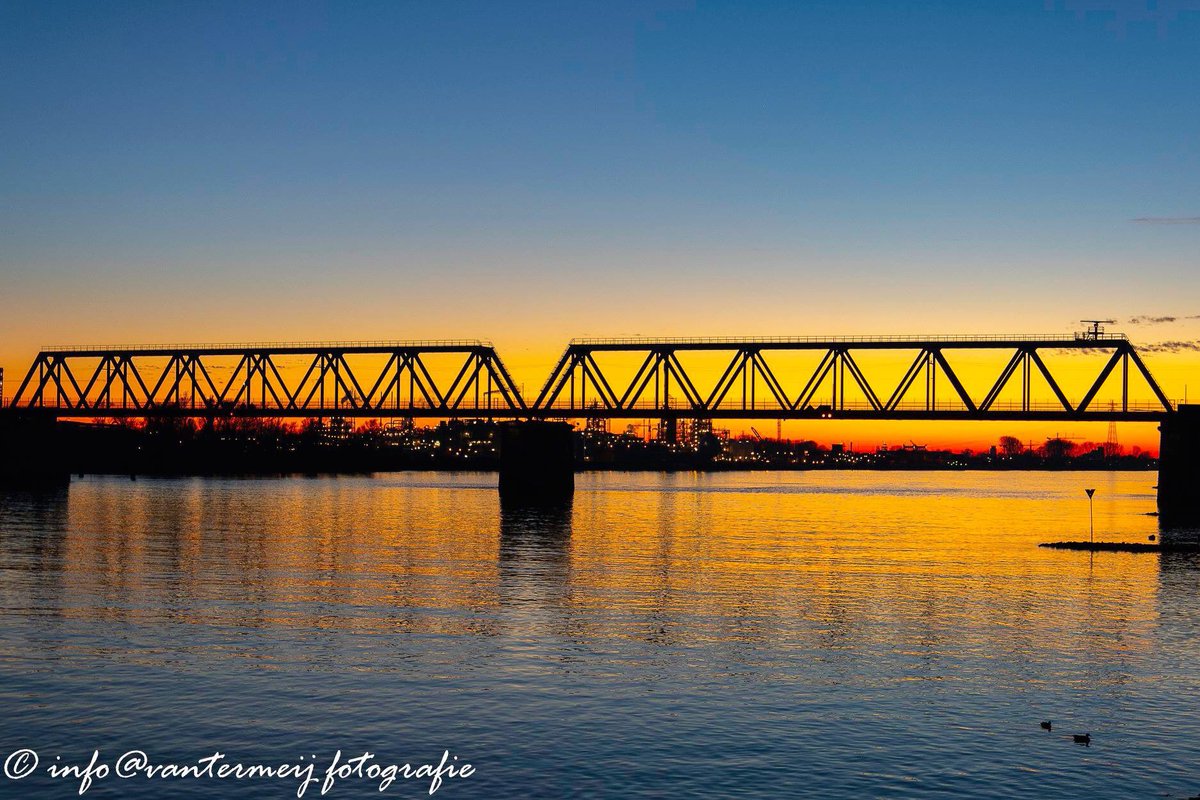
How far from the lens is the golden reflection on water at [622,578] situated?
138 feet

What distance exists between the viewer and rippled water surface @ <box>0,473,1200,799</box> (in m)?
24.3

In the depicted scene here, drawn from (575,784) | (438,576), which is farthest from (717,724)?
(438,576)

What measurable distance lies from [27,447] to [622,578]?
4796 inches

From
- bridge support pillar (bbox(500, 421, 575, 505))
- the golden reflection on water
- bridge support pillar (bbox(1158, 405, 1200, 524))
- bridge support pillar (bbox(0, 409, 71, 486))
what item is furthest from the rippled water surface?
bridge support pillar (bbox(0, 409, 71, 486))

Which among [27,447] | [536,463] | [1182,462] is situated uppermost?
[1182,462]

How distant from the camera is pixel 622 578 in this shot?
59281 mm

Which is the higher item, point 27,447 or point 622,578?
point 27,447

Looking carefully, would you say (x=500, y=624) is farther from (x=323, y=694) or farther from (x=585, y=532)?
(x=585, y=532)

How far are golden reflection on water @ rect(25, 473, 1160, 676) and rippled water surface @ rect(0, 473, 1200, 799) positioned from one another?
1.06ft

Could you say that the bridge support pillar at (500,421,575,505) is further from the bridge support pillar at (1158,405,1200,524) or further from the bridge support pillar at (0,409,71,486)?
the bridge support pillar at (1158,405,1200,524)

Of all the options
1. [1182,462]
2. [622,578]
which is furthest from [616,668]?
[1182,462]

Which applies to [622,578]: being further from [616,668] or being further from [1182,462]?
[1182,462]

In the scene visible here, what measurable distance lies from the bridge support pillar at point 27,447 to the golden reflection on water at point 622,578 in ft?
156

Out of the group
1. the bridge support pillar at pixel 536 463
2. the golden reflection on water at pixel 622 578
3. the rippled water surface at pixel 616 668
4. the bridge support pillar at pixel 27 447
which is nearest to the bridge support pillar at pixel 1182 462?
the golden reflection on water at pixel 622 578
